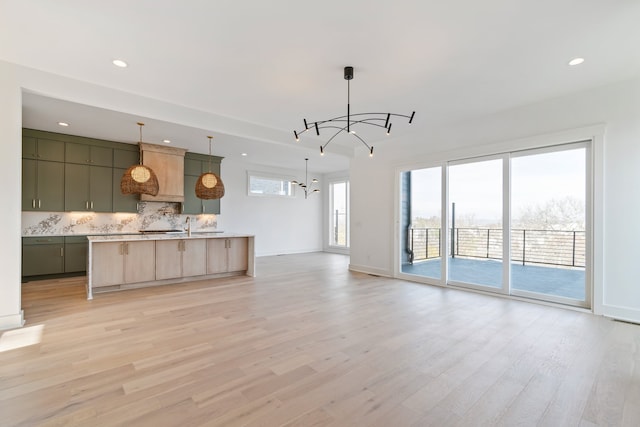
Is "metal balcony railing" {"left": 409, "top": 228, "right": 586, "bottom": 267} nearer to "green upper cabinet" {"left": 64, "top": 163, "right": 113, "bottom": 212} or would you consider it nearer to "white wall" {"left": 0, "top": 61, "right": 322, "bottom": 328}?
"white wall" {"left": 0, "top": 61, "right": 322, "bottom": 328}

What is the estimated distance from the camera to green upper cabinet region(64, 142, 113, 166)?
6.05 metres

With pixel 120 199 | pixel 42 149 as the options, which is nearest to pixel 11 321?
pixel 120 199

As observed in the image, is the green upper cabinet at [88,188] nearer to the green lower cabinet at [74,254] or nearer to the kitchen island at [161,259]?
the green lower cabinet at [74,254]

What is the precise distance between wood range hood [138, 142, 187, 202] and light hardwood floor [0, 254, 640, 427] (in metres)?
Answer: 2.99

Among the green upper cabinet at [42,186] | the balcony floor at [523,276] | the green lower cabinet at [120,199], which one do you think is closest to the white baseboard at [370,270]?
the balcony floor at [523,276]

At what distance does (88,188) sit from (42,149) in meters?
1.01

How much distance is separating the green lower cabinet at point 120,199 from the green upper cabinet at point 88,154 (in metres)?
0.26

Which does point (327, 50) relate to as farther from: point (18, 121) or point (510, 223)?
point (510, 223)

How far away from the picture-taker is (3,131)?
10.8ft

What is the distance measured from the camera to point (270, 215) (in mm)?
9586

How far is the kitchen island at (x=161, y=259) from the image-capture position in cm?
478

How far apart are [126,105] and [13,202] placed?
5.75 ft

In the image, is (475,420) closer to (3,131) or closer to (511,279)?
(511,279)

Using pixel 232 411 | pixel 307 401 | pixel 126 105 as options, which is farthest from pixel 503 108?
pixel 126 105
